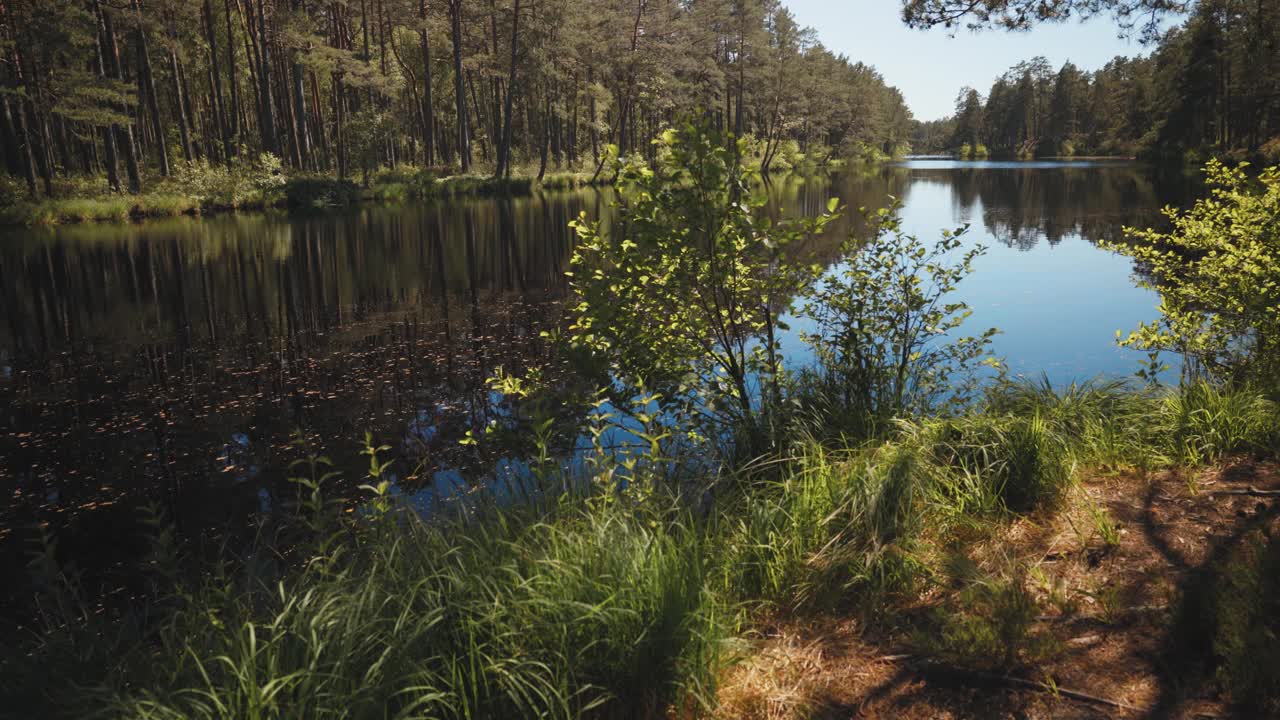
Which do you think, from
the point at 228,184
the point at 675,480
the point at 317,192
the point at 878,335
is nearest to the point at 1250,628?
the point at 675,480

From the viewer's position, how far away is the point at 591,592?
3004 millimetres

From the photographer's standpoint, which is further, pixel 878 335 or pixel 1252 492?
pixel 878 335

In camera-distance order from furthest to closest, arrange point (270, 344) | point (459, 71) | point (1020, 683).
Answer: point (459, 71) < point (270, 344) < point (1020, 683)

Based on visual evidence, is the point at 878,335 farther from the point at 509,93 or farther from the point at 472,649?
the point at 509,93

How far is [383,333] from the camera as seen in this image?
12.2m

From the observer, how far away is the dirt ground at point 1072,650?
2721mm

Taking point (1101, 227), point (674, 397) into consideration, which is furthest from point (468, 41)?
point (674, 397)

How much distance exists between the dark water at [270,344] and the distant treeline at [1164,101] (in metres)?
4.45

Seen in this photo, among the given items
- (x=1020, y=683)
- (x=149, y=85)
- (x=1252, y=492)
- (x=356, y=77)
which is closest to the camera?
(x=1020, y=683)

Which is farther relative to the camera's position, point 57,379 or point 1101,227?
point 1101,227

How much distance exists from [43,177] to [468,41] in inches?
1105

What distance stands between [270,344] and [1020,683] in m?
11.5

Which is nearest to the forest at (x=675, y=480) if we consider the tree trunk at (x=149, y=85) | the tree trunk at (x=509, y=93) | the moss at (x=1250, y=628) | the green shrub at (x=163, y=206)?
the moss at (x=1250, y=628)

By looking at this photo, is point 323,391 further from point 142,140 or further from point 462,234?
point 142,140
